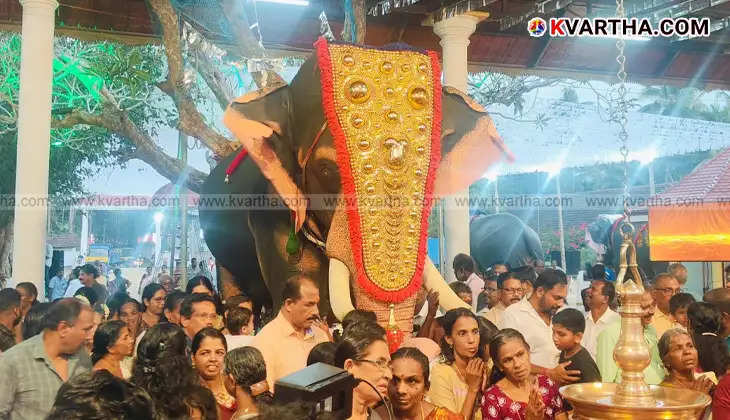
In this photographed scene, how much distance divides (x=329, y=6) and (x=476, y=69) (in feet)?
6.78

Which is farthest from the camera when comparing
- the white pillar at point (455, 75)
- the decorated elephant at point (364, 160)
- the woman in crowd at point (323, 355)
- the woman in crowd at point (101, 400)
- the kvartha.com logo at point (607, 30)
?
the kvartha.com logo at point (607, 30)

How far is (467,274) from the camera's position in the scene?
6.83m

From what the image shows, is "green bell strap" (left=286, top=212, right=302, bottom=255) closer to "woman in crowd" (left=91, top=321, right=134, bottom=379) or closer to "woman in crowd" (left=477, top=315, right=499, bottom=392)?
"woman in crowd" (left=477, top=315, right=499, bottom=392)

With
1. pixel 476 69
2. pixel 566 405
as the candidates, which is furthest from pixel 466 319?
pixel 476 69

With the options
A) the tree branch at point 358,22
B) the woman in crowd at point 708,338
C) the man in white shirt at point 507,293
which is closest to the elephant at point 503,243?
the tree branch at point 358,22

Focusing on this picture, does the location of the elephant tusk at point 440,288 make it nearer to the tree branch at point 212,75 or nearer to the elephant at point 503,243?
the tree branch at point 212,75

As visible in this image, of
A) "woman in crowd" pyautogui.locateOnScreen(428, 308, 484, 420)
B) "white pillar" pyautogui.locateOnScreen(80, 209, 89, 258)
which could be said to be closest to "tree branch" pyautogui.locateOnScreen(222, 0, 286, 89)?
"woman in crowd" pyautogui.locateOnScreen(428, 308, 484, 420)

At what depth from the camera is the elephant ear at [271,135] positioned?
4.12 m

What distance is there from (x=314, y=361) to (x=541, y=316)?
2.05 metres

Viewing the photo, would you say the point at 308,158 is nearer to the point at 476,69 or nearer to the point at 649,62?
the point at 476,69

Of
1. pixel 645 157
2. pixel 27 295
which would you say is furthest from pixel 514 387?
pixel 645 157

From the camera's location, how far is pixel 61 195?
54.2 ft

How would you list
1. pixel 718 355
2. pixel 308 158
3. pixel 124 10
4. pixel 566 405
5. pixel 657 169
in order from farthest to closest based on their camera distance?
pixel 657 169 → pixel 124 10 → pixel 308 158 → pixel 718 355 → pixel 566 405

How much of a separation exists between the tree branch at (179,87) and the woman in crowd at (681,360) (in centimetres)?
442
